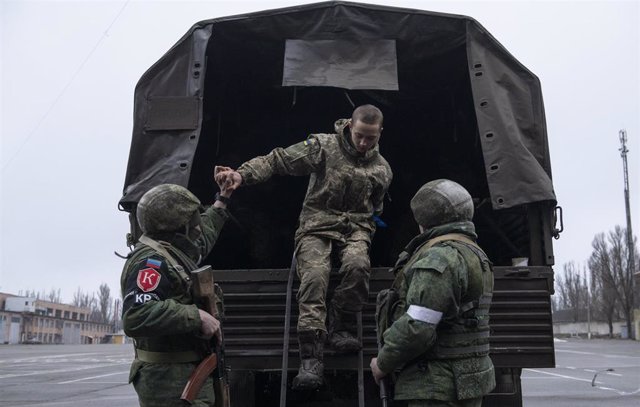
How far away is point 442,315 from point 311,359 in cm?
95

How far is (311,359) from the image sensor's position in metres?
3.57

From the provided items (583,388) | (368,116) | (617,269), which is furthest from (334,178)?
(617,269)

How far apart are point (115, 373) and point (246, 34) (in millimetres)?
14270

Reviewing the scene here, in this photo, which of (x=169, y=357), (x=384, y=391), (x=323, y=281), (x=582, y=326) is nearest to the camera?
(x=169, y=357)

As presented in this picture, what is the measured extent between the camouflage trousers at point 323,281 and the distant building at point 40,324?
224ft

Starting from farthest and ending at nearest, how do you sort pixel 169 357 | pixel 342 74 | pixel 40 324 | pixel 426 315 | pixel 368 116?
pixel 40 324
pixel 342 74
pixel 368 116
pixel 169 357
pixel 426 315

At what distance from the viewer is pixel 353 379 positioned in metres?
5.18

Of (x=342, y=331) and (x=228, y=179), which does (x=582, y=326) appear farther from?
(x=228, y=179)

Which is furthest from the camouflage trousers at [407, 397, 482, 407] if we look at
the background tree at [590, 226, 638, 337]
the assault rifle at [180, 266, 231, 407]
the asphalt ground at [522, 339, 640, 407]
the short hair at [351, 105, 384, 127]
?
the background tree at [590, 226, 638, 337]

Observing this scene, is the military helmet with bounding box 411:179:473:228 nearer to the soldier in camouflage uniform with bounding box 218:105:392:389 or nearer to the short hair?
the soldier in camouflage uniform with bounding box 218:105:392:389

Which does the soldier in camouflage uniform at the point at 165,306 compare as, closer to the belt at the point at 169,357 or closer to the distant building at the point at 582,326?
the belt at the point at 169,357

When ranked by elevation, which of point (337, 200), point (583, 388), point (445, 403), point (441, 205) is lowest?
point (583, 388)

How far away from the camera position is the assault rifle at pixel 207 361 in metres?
3.01

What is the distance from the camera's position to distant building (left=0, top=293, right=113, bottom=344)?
68.2 meters
